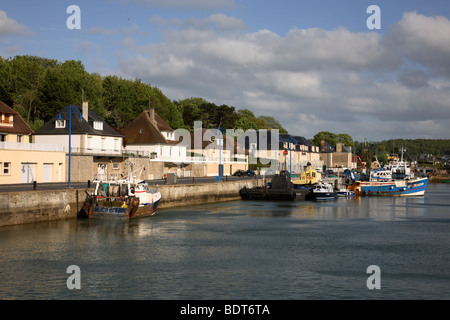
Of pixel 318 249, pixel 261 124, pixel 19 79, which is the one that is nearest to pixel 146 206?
pixel 318 249

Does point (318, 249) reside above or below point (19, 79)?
below

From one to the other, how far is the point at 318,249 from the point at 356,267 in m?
5.33

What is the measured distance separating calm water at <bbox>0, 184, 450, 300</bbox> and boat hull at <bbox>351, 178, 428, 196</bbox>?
1473 inches

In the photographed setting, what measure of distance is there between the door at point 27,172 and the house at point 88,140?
8.42 meters

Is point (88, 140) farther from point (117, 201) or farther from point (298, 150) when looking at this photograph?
point (298, 150)

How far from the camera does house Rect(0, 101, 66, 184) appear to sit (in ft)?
165

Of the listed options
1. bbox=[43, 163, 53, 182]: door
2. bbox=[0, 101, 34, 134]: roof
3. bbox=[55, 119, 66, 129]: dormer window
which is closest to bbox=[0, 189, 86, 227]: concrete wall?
bbox=[43, 163, 53, 182]: door

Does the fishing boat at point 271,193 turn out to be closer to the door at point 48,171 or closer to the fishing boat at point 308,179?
the fishing boat at point 308,179

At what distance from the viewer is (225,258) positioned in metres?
30.7

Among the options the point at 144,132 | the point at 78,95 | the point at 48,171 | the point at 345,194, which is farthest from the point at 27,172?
the point at 345,194

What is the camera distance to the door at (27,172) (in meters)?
52.2

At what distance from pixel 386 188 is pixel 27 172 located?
60.4m
